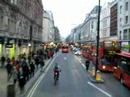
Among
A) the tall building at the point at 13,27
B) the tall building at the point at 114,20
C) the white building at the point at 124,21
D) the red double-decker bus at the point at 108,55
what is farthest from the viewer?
the tall building at the point at 114,20

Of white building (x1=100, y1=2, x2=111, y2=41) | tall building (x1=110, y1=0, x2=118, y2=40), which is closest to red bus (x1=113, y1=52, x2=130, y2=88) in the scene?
tall building (x1=110, y1=0, x2=118, y2=40)

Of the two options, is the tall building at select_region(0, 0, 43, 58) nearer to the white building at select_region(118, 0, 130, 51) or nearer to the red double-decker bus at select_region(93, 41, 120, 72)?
the red double-decker bus at select_region(93, 41, 120, 72)

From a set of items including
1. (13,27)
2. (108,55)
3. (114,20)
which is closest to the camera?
(108,55)

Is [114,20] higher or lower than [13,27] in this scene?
higher

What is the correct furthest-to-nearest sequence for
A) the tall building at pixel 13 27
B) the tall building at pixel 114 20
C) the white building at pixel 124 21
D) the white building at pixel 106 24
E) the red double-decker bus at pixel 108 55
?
the white building at pixel 106 24, the tall building at pixel 114 20, the white building at pixel 124 21, the tall building at pixel 13 27, the red double-decker bus at pixel 108 55

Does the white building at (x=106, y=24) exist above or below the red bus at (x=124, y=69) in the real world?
above

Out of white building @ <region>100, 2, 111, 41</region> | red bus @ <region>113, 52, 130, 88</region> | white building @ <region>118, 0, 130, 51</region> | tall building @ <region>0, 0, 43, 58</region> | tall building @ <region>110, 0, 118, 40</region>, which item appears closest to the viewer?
red bus @ <region>113, 52, 130, 88</region>

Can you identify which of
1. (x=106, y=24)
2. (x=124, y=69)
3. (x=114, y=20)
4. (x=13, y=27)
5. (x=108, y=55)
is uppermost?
(x=114, y=20)

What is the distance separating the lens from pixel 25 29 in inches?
2724

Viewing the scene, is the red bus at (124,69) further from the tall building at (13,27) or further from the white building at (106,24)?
the white building at (106,24)

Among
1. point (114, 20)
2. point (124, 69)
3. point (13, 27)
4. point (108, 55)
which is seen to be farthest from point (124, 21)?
point (124, 69)

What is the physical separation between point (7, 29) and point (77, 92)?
26.9 meters

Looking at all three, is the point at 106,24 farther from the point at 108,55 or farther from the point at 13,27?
the point at 108,55

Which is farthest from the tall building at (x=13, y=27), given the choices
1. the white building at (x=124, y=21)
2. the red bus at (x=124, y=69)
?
the white building at (x=124, y=21)
